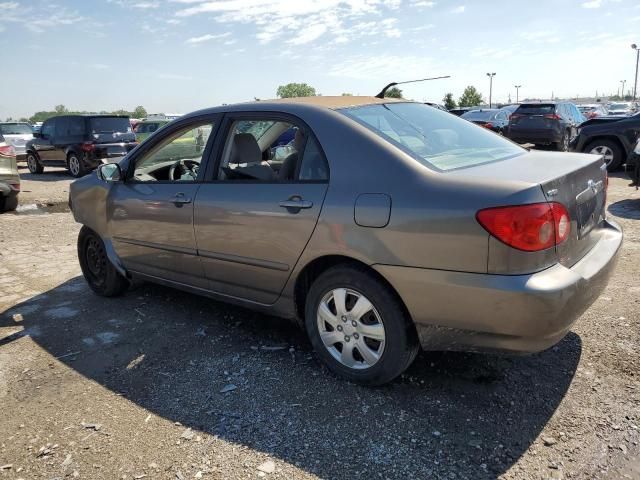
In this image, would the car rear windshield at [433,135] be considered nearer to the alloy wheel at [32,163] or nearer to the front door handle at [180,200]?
the front door handle at [180,200]

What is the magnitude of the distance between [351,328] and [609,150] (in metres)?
10.4

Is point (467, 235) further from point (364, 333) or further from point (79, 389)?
point (79, 389)

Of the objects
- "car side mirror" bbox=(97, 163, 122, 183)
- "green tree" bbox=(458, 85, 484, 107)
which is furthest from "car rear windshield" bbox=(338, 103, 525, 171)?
"green tree" bbox=(458, 85, 484, 107)

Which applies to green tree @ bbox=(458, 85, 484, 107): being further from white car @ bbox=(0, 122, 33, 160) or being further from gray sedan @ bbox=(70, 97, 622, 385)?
gray sedan @ bbox=(70, 97, 622, 385)

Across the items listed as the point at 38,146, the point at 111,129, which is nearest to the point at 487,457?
the point at 111,129

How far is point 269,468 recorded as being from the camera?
8.09 ft

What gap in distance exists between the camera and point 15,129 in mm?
20031

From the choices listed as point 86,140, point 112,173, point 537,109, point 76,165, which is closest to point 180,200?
point 112,173

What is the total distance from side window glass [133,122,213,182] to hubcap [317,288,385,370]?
1490 mm

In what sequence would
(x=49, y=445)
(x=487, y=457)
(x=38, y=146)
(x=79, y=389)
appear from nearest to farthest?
(x=487, y=457) → (x=49, y=445) → (x=79, y=389) → (x=38, y=146)

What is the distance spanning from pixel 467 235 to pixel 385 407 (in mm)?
1076

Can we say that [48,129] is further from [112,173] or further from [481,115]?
[481,115]

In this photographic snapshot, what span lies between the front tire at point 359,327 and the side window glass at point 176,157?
144 cm

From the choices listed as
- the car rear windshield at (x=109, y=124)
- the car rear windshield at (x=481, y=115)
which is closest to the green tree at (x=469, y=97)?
the car rear windshield at (x=481, y=115)
